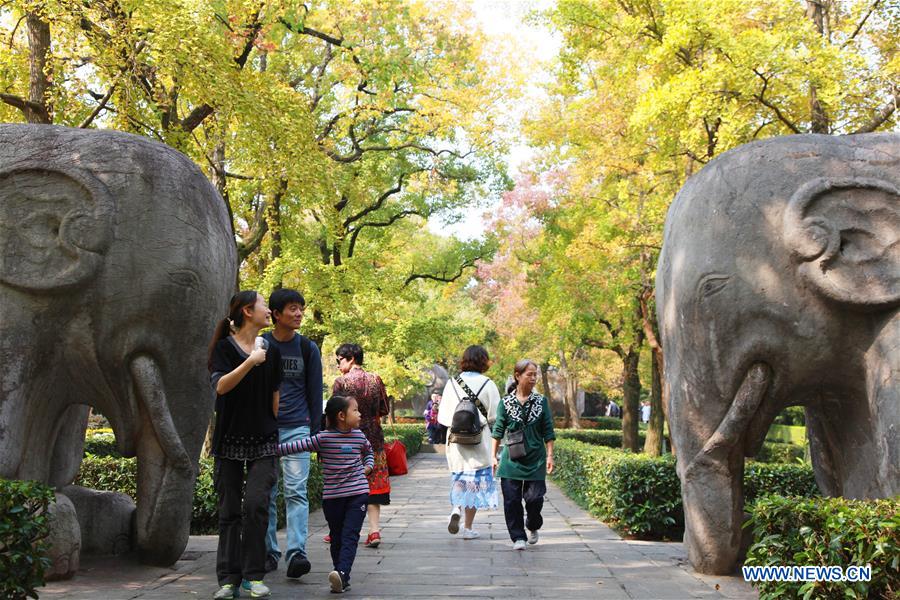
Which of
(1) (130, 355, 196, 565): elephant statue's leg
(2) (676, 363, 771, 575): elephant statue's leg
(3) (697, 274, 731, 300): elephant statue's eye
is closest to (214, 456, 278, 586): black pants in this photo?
(1) (130, 355, 196, 565): elephant statue's leg

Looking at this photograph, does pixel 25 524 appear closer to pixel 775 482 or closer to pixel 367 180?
pixel 775 482

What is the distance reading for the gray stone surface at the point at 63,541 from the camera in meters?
5.67

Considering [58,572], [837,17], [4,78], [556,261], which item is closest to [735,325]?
[58,572]

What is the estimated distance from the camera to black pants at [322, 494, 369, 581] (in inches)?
231

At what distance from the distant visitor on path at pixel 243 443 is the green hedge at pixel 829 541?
2980 mm

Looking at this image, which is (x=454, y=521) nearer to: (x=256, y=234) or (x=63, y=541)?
(x=63, y=541)

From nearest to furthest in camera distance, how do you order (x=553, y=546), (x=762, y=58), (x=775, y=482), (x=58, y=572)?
(x=58, y=572)
(x=553, y=546)
(x=775, y=482)
(x=762, y=58)

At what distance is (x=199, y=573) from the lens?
6215 mm

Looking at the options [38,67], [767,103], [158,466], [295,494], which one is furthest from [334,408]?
[767,103]

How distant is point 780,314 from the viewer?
5.70 metres

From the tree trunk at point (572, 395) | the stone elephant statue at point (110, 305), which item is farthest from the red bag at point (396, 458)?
the tree trunk at point (572, 395)

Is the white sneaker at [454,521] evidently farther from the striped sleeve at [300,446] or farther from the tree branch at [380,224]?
the tree branch at [380,224]

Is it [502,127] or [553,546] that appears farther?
[502,127]

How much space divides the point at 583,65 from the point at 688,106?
523cm
